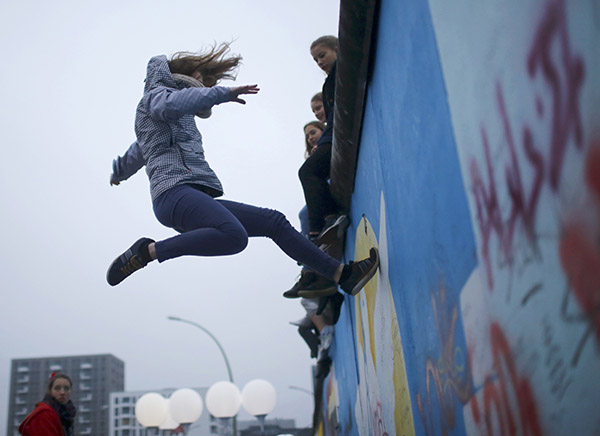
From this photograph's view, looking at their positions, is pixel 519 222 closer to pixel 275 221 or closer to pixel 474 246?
pixel 474 246

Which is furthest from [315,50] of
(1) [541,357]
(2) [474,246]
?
(1) [541,357]

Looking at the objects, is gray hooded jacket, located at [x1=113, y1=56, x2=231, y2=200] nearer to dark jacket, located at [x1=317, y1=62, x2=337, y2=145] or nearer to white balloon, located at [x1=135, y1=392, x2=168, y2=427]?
dark jacket, located at [x1=317, y1=62, x2=337, y2=145]

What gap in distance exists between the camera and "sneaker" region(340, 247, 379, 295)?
3244 millimetres

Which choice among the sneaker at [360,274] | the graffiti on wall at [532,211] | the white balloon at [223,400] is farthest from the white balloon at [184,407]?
the graffiti on wall at [532,211]

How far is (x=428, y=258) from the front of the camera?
6.75 ft

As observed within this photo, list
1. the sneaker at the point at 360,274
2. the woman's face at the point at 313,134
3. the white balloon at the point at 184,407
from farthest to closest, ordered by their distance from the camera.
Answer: the white balloon at the point at 184,407 < the woman's face at the point at 313,134 < the sneaker at the point at 360,274

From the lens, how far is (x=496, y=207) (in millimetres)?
1283

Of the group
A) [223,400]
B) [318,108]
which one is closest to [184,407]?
[223,400]

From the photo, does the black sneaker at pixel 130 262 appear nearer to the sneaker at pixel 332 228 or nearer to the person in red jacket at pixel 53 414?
the sneaker at pixel 332 228

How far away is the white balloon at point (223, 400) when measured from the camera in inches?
450

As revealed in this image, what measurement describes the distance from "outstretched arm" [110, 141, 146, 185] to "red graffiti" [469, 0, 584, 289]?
3251mm

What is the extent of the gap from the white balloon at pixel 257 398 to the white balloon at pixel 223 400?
0.23 meters

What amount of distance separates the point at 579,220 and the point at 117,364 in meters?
116

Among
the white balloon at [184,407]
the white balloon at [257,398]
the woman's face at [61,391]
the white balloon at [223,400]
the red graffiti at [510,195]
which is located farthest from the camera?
the white balloon at [184,407]
